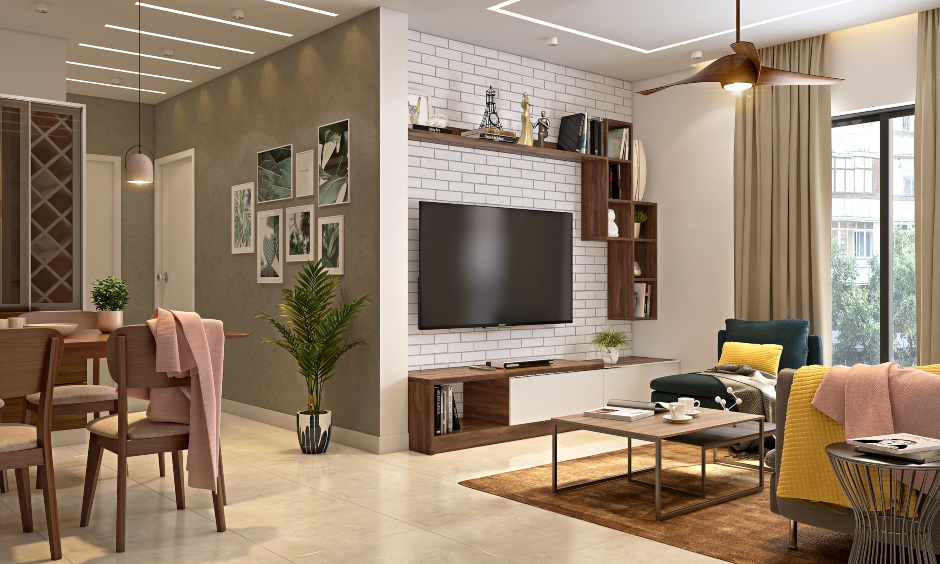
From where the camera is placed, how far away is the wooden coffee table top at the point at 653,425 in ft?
13.1

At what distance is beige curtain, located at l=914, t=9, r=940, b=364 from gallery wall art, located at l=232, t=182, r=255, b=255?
15.6 ft

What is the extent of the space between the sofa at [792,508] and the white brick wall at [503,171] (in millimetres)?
2936

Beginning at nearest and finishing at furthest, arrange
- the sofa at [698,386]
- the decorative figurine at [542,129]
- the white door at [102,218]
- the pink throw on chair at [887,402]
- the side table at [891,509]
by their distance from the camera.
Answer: the side table at [891,509] < the pink throw on chair at [887,402] < the sofa at [698,386] < the decorative figurine at [542,129] < the white door at [102,218]

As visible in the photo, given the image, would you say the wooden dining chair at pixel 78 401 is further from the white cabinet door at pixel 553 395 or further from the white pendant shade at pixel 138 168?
the white cabinet door at pixel 553 395

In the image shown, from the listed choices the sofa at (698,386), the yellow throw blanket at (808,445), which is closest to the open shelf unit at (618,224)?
the sofa at (698,386)

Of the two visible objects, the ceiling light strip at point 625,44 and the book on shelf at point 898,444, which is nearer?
the book on shelf at point 898,444

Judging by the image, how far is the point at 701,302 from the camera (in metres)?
6.84

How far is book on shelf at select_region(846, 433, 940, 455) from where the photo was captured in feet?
8.56

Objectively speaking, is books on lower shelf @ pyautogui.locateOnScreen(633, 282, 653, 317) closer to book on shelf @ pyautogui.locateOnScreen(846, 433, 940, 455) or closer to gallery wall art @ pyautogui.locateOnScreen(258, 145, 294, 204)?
gallery wall art @ pyautogui.locateOnScreen(258, 145, 294, 204)

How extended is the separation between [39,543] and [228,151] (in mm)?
4109

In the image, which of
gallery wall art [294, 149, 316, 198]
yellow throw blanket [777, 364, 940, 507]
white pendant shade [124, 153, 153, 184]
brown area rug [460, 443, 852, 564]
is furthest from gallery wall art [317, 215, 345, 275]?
yellow throw blanket [777, 364, 940, 507]

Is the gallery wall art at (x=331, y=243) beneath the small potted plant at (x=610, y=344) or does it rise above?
above

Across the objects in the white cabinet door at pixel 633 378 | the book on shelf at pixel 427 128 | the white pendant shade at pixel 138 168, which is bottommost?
the white cabinet door at pixel 633 378

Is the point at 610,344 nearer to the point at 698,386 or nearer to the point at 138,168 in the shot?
the point at 698,386
